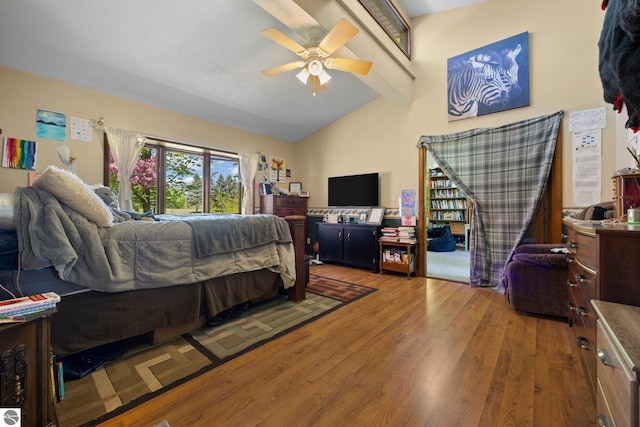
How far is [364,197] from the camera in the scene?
4.47 metres

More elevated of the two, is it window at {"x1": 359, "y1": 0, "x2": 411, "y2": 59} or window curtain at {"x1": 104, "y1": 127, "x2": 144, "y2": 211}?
window at {"x1": 359, "y1": 0, "x2": 411, "y2": 59}

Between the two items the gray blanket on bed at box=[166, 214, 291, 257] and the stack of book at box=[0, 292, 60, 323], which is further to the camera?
the gray blanket on bed at box=[166, 214, 291, 257]

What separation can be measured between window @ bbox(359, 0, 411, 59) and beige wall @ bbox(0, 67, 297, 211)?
280 centimetres

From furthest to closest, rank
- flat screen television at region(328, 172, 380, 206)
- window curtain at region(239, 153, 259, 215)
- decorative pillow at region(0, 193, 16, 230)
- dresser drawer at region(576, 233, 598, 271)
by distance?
window curtain at region(239, 153, 259, 215) < flat screen television at region(328, 172, 380, 206) < decorative pillow at region(0, 193, 16, 230) < dresser drawer at region(576, 233, 598, 271)

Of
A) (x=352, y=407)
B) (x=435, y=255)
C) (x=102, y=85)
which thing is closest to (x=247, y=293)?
(x=352, y=407)

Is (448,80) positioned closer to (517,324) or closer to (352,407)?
(517,324)

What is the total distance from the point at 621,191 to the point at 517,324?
4.12 feet

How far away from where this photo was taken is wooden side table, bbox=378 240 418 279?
12.3ft

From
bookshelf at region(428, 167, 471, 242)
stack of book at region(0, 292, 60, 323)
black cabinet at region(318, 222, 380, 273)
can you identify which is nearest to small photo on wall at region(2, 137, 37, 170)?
stack of book at region(0, 292, 60, 323)

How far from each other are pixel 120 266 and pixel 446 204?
22.8 ft

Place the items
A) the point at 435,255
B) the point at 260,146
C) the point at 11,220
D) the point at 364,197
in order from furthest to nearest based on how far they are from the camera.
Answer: the point at 435,255, the point at 260,146, the point at 364,197, the point at 11,220

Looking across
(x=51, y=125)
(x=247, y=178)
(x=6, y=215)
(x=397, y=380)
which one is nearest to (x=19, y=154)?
(x=51, y=125)

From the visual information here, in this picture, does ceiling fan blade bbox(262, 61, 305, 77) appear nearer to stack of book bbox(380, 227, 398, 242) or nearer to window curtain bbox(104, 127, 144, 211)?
window curtain bbox(104, 127, 144, 211)

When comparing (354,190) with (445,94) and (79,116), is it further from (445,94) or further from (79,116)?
(79,116)
